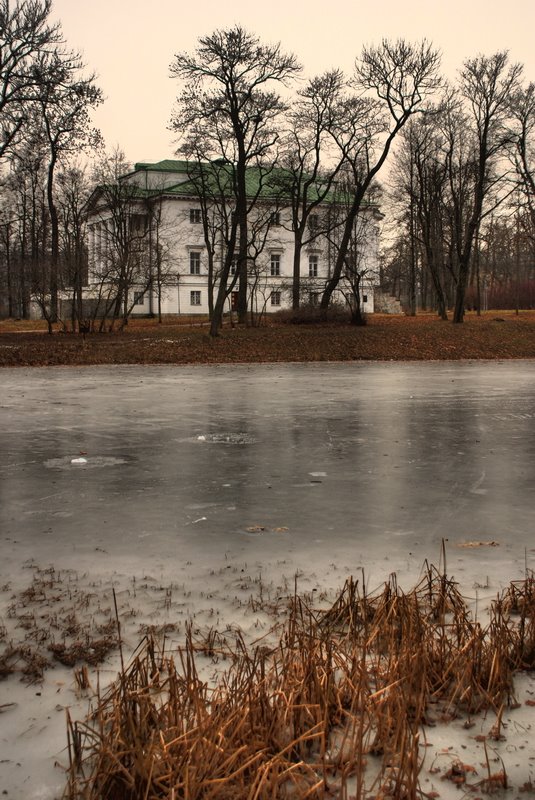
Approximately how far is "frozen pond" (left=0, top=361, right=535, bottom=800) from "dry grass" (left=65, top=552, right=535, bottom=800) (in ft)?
0.77

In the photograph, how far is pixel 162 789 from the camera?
2.58m

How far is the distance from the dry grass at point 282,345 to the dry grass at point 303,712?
2378 cm

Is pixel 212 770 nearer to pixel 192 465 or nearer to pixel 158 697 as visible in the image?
pixel 158 697

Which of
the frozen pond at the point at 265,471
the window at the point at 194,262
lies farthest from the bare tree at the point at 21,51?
the window at the point at 194,262

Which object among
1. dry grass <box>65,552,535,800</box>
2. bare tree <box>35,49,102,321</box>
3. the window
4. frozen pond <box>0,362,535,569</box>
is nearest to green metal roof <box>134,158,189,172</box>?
the window

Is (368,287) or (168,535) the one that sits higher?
(368,287)

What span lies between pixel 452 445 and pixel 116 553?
5404 mm

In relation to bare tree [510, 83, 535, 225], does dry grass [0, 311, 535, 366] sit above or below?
below

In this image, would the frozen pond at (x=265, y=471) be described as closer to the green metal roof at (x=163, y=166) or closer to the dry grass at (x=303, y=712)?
the dry grass at (x=303, y=712)

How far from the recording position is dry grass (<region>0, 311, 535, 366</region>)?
2780cm

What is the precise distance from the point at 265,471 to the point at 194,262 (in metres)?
71.8

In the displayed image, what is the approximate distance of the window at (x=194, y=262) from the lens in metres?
77.8

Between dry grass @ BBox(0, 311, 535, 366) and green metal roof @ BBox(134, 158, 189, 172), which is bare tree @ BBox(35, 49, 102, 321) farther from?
green metal roof @ BBox(134, 158, 189, 172)

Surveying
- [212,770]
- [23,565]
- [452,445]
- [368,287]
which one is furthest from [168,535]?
[368,287]
